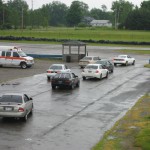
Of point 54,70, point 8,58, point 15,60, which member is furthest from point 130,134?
point 8,58

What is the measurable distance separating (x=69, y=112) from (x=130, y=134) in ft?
20.8

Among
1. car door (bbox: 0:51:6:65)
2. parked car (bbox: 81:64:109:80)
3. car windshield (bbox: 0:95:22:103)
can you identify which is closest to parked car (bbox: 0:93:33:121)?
car windshield (bbox: 0:95:22:103)

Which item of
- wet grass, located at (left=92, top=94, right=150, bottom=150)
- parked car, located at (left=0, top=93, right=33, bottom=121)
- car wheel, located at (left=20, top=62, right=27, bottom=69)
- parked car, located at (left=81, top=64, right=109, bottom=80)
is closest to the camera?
wet grass, located at (left=92, top=94, right=150, bottom=150)

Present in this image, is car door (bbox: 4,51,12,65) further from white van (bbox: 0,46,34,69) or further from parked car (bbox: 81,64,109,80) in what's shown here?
parked car (bbox: 81,64,109,80)

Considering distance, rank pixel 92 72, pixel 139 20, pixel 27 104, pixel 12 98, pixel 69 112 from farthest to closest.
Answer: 1. pixel 139 20
2. pixel 92 72
3. pixel 69 112
4. pixel 27 104
5. pixel 12 98

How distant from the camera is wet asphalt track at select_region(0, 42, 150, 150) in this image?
17766 millimetres

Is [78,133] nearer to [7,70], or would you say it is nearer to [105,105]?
[105,105]

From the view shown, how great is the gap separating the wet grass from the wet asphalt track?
0.50 meters

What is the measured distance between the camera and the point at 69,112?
24.6 metres

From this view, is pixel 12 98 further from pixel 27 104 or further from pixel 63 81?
pixel 63 81

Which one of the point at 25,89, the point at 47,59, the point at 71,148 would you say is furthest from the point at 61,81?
the point at 47,59

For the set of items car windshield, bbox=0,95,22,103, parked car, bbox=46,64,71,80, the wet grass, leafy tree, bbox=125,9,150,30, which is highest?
leafy tree, bbox=125,9,150,30

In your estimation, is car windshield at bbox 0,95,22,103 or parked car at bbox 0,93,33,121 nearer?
parked car at bbox 0,93,33,121

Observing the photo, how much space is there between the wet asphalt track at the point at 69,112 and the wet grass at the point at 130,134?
50cm
